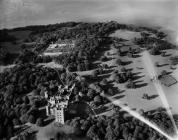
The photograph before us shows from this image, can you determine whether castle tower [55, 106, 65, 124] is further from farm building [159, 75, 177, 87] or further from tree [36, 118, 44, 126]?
→ farm building [159, 75, 177, 87]

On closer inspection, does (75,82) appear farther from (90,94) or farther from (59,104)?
(59,104)

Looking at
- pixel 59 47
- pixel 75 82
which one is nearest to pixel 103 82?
pixel 75 82

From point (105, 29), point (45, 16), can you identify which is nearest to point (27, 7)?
point (45, 16)

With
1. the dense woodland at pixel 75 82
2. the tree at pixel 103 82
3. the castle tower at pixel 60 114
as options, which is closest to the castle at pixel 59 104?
the castle tower at pixel 60 114

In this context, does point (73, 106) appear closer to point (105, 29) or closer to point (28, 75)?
point (28, 75)

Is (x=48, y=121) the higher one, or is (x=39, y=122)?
(x=39, y=122)

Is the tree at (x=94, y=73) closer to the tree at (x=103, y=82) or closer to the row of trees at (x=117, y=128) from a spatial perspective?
the tree at (x=103, y=82)
